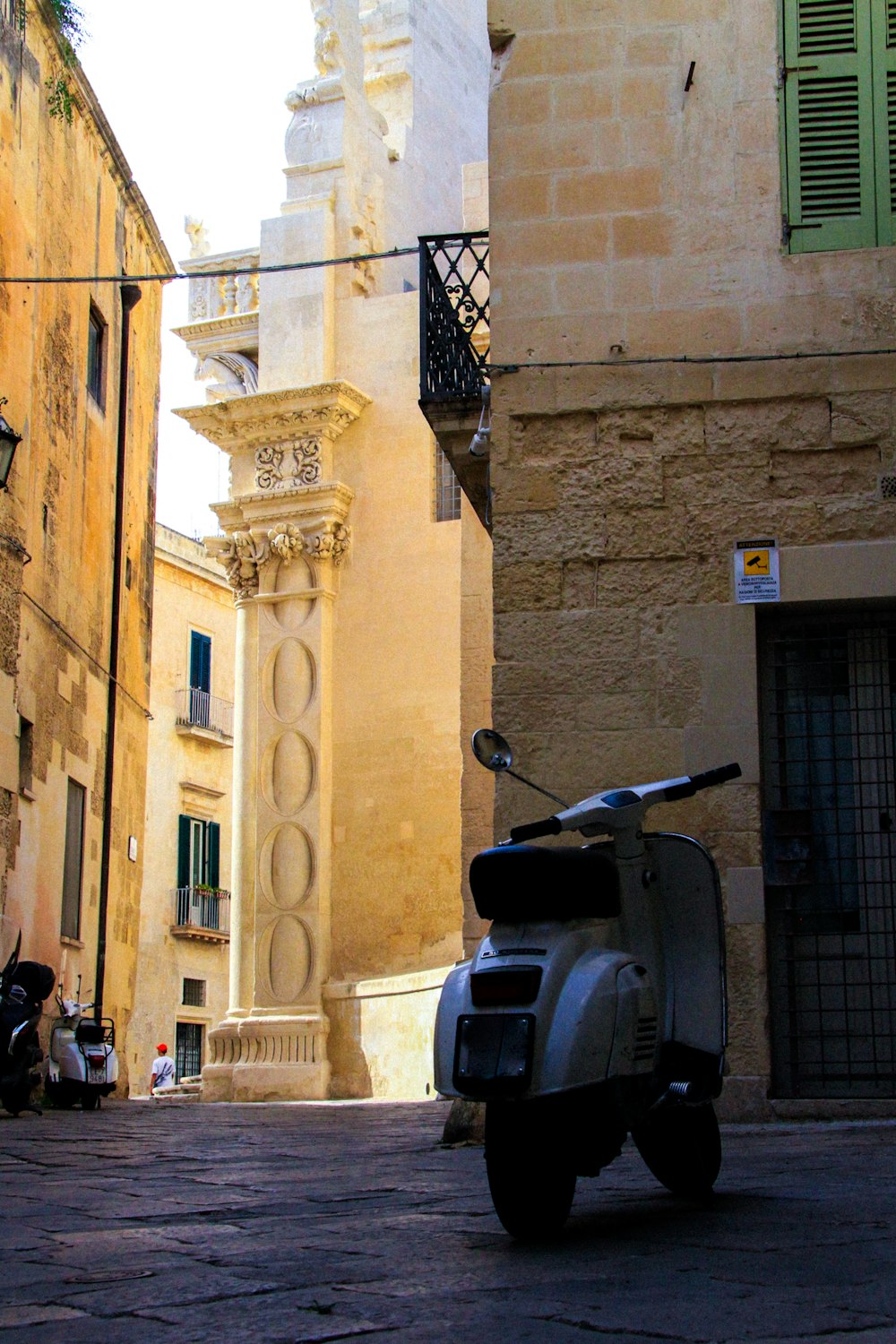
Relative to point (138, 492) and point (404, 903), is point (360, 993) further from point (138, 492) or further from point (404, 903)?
point (138, 492)

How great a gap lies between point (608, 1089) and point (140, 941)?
2564 centimetres

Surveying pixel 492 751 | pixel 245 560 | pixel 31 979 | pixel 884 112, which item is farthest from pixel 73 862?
pixel 492 751

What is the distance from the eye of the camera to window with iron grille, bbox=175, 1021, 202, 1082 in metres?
30.0

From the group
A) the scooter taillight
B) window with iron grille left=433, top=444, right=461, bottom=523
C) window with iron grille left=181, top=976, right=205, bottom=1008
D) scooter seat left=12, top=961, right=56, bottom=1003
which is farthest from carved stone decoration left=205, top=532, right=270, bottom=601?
the scooter taillight

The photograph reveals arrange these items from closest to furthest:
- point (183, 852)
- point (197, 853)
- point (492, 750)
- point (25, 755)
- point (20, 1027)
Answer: point (492, 750) → point (20, 1027) → point (25, 755) → point (183, 852) → point (197, 853)

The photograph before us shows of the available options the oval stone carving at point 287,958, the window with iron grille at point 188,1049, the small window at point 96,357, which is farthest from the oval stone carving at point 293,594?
the window with iron grille at point 188,1049

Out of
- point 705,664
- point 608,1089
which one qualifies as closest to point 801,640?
point 705,664

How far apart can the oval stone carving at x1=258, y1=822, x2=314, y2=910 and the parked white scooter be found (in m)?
4.10

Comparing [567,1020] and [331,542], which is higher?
[331,542]

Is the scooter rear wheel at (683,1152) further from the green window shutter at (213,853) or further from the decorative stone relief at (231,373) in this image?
the green window shutter at (213,853)

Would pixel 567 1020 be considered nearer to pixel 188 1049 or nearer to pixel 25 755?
pixel 25 755

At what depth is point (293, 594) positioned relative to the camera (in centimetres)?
1862

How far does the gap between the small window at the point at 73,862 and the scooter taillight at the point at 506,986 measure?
12.1 meters

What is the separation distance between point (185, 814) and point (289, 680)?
42.7ft
